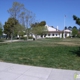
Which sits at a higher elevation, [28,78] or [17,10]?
[17,10]

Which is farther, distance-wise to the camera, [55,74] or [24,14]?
[24,14]

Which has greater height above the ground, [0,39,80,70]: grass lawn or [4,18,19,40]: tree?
[4,18,19,40]: tree

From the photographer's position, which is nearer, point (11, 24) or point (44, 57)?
point (44, 57)

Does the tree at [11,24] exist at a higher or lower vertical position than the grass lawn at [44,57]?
higher

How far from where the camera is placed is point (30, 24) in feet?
175

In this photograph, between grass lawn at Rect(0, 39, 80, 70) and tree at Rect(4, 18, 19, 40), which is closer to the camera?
grass lawn at Rect(0, 39, 80, 70)

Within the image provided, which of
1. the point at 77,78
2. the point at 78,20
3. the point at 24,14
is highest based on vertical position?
the point at 24,14

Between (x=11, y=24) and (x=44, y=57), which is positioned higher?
(x=11, y=24)

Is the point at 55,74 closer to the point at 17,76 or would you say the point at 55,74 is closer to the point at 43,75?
the point at 43,75

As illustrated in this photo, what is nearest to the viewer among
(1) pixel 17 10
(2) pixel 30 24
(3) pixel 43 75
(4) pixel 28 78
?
(4) pixel 28 78

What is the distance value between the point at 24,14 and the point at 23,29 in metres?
5.18

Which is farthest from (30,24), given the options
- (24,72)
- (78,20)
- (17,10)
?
(24,72)

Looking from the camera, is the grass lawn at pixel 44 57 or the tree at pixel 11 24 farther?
the tree at pixel 11 24

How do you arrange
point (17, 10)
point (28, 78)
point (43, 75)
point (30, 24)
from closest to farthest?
point (28, 78) → point (43, 75) → point (17, 10) → point (30, 24)
